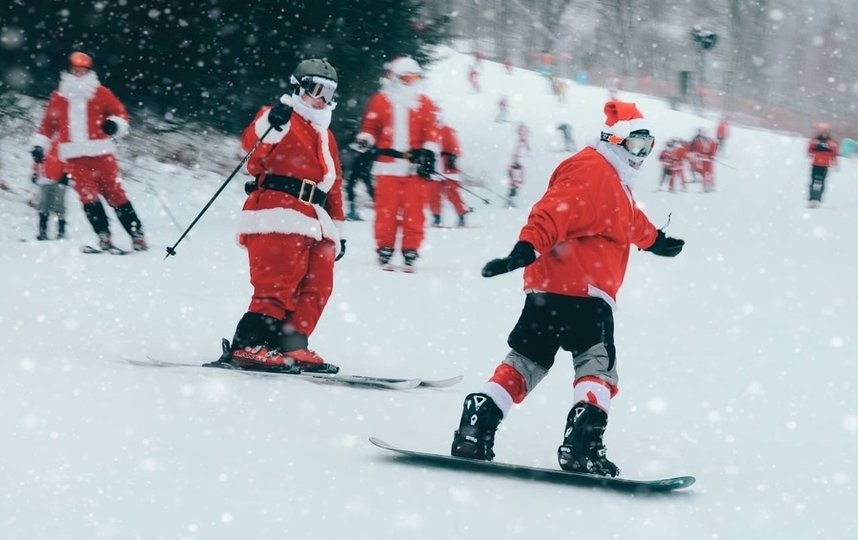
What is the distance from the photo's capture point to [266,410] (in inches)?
199

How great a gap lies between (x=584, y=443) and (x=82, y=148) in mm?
6540

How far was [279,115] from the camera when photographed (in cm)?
557

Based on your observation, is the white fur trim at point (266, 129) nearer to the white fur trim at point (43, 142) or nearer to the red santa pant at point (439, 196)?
the white fur trim at point (43, 142)

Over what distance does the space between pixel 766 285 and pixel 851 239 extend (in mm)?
6159

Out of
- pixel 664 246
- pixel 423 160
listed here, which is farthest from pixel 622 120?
pixel 423 160

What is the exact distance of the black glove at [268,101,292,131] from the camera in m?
5.57

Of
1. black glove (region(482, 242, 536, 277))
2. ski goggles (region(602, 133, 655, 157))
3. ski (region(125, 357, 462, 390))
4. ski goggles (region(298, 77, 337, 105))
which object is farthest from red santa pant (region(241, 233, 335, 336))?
black glove (region(482, 242, 536, 277))

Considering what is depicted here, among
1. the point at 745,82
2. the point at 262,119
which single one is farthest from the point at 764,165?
the point at 745,82

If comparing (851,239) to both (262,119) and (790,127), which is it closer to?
(262,119)

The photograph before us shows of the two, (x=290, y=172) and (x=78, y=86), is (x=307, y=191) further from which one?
→ (x=78, y=86)

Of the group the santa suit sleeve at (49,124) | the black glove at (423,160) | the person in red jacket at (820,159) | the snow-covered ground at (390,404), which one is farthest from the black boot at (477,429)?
the person in red jacket at (820,159)

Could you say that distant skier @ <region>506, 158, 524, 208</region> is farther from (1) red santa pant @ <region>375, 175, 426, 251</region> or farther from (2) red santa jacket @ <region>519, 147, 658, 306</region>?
(2) red santa jacket @ <region>519, 147, 658, 306</region>

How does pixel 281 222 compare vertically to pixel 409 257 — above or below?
above

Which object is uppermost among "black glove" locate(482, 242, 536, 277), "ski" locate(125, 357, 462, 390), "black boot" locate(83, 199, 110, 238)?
"black glove" locate(482, 242, 536, 277)
